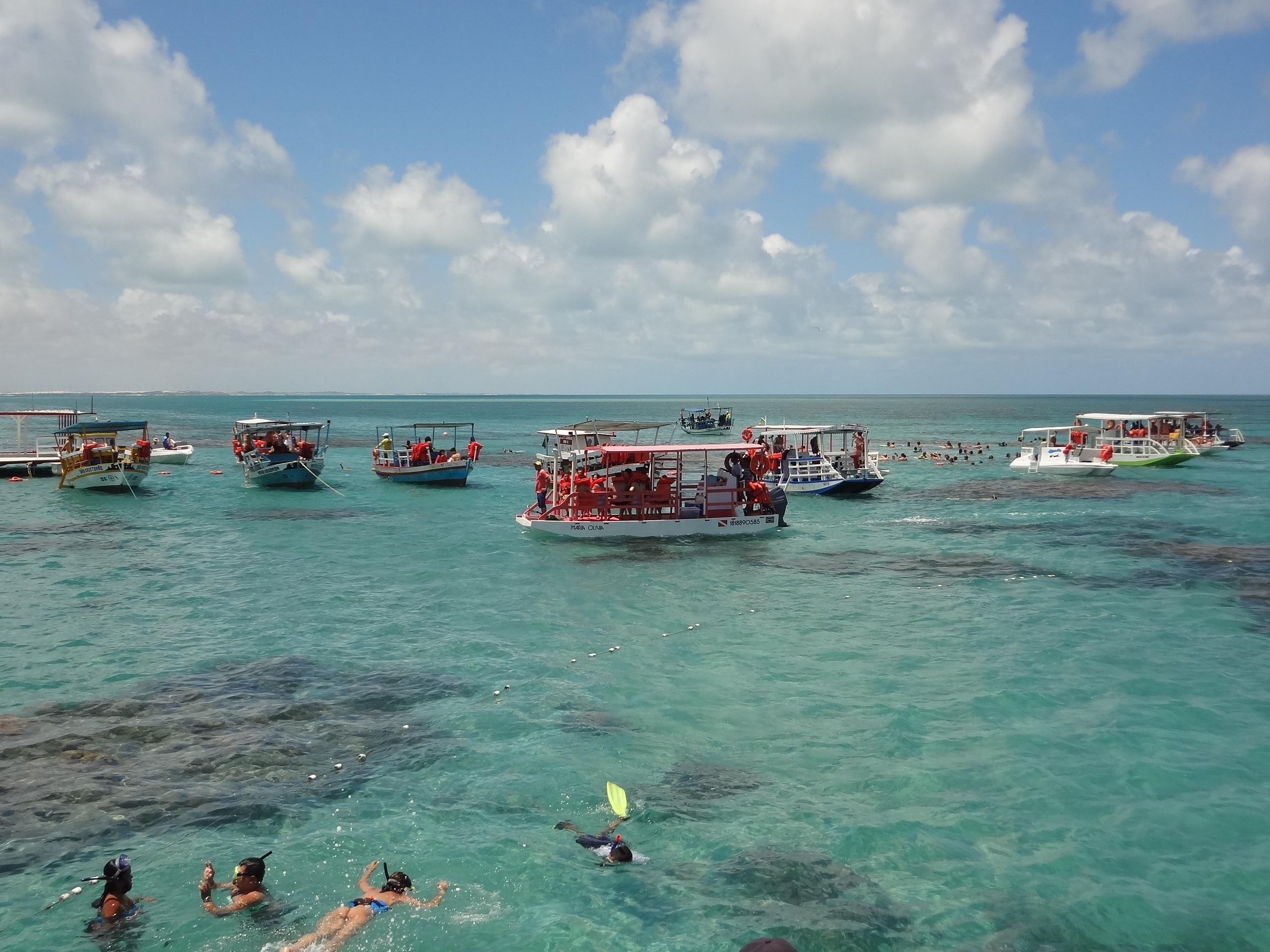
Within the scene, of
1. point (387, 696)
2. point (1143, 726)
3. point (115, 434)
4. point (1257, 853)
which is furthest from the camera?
point (115, 434)

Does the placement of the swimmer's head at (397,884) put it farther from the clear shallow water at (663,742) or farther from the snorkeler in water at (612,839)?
the snorkeler in water at (612,839)

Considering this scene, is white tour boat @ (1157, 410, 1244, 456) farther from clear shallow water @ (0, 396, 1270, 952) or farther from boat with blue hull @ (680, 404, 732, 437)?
boat with blue hull @ (680, 404, 732, 437)

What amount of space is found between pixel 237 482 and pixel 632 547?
106 ft

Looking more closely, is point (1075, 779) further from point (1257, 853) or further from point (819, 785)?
point (819, 785)

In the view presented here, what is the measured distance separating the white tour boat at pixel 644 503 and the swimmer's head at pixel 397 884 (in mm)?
21527

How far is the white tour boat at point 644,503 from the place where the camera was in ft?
104

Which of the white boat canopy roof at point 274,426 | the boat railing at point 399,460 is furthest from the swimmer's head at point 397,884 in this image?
the white boat canopy roof at point 274,426

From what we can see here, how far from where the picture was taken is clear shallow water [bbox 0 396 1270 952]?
9664mm

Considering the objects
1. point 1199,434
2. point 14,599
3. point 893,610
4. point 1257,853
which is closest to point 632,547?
point 893,610

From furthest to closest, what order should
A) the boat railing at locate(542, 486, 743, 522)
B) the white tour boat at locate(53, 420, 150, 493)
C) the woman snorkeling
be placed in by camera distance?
1. the white tour boat at locate(53, 420, 150, 493)
2. the boat railing at locate(542, 486, 743, 522)
3. the woman snorkeling

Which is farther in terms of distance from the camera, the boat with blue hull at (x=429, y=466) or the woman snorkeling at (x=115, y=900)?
the boat with blue hull at (x=429, y=466)

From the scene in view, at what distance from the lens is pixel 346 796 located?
39.3 ft

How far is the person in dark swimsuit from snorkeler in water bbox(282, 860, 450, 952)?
171 cm

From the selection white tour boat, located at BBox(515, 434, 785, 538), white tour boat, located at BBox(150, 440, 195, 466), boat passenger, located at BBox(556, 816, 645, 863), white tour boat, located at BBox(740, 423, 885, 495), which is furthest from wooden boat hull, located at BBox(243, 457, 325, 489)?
boat passenger, located at BBox(556, 816, 645, 863)
